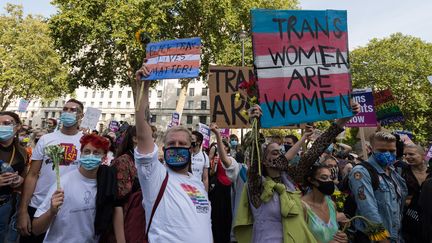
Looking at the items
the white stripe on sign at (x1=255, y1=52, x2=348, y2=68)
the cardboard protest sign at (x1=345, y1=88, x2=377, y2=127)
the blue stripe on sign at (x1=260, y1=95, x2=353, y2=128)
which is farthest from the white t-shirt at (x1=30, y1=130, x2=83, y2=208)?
the cardboard protest sign at (x1=345, y1=88, x2=377, y2=127)

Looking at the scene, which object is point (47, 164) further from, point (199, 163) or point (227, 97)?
point (199, 163)

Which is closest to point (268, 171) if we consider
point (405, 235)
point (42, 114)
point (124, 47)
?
point (405, 235)

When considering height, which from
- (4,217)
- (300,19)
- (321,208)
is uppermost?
(300,19)

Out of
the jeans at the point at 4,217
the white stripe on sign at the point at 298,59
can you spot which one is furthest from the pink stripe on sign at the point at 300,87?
the jeans at the point at 4,217

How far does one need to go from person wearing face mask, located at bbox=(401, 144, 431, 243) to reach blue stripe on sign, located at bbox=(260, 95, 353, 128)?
148cm

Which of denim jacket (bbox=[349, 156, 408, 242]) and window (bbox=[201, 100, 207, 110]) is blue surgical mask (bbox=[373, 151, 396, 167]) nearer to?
denim jacket (bbox=[349, 156, 408, 242])

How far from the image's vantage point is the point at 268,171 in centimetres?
302

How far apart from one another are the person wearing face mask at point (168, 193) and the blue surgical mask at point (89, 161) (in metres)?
0.68

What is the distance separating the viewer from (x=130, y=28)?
68.8 feet

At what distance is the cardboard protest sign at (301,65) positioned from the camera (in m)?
3.22

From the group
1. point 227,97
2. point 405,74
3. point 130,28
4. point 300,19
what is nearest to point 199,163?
point 227,97

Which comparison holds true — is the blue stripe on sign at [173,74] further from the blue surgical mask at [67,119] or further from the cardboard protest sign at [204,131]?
the cardboard protest sign at [204,131]

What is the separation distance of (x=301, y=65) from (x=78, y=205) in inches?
A: 92.2

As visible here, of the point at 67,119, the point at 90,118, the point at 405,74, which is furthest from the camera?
the point at 405,74
